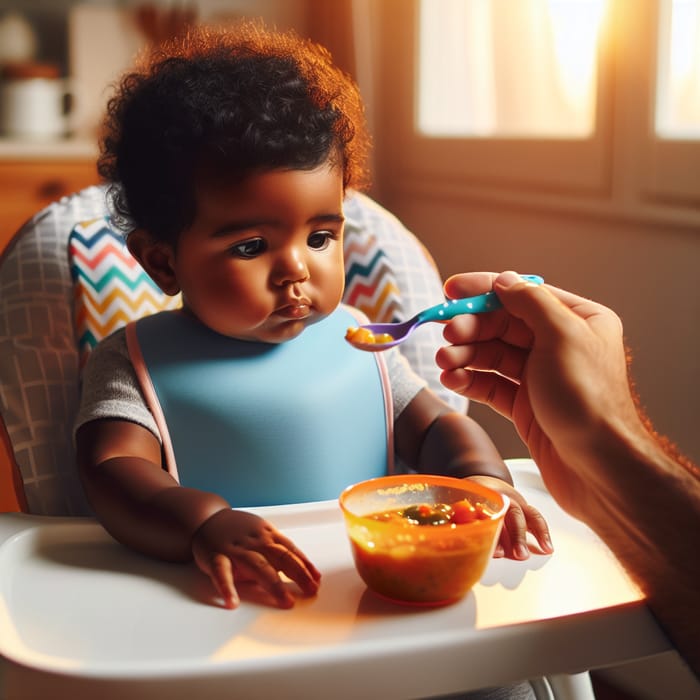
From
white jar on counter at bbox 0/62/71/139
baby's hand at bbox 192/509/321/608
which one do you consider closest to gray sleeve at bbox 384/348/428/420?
baby's hand at bbox 192/509/321/608

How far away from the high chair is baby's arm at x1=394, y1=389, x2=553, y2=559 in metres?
0.17

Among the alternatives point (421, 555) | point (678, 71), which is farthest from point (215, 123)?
point (678, 71)

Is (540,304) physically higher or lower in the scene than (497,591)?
higher

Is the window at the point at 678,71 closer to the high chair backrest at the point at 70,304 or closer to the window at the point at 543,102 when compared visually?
the window at the point at 543,102

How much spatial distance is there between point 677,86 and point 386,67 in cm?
99

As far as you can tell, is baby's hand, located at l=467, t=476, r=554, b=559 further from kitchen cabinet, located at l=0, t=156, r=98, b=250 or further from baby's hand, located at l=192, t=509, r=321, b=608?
kitchen cabinet, located at l=0, t=156, r=98, b=250

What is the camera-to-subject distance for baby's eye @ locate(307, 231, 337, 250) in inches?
40.0

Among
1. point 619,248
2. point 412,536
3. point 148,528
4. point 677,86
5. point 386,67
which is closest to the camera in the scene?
point 412,536

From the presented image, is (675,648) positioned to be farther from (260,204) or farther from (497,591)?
(260,204)

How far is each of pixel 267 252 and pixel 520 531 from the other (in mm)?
383

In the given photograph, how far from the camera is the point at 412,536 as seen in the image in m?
0.73

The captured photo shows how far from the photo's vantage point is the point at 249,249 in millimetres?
989

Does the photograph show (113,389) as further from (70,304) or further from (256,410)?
(70,304)

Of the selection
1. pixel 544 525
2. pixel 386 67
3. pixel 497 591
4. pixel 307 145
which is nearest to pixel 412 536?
pixel 497 591
